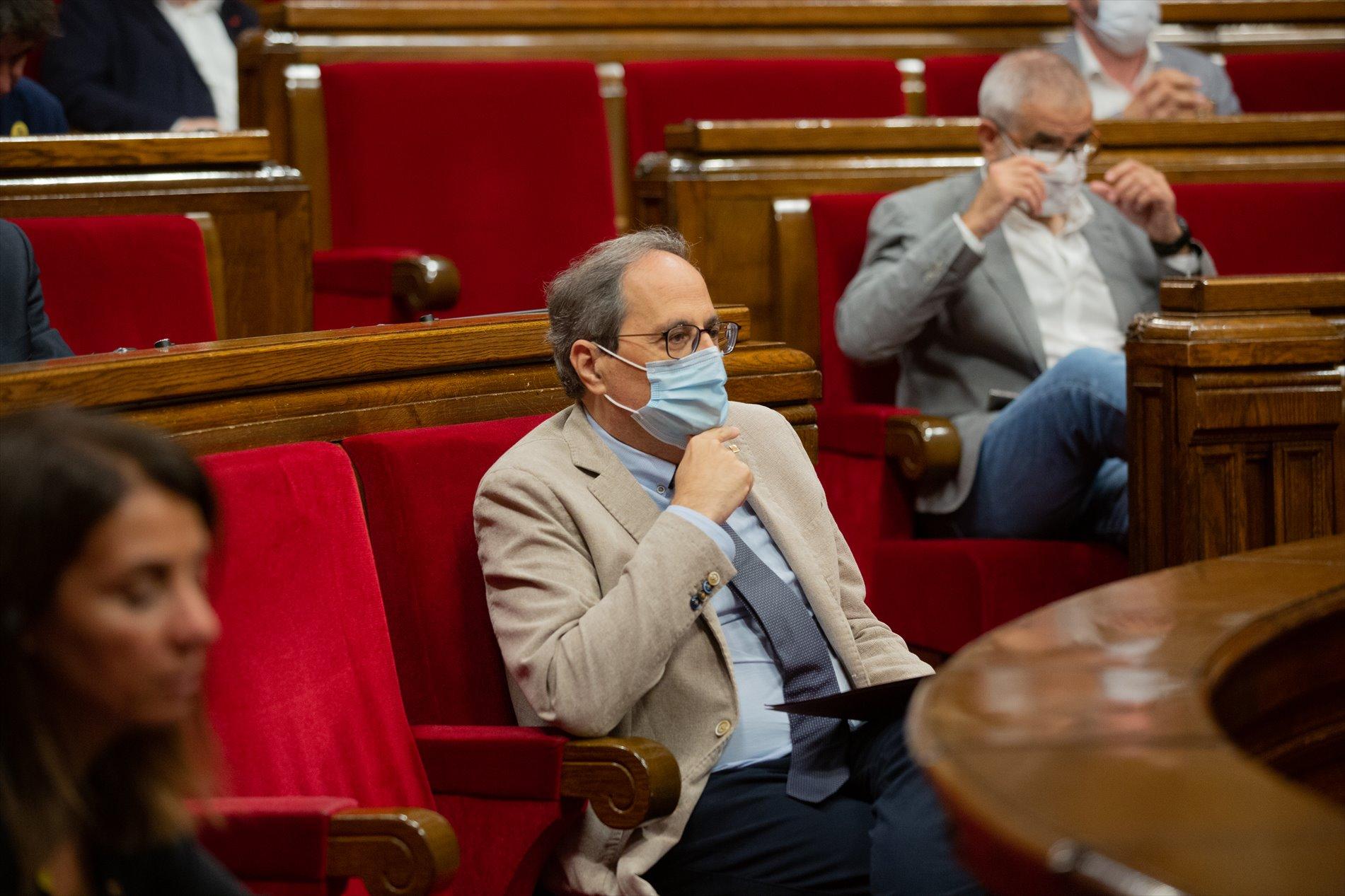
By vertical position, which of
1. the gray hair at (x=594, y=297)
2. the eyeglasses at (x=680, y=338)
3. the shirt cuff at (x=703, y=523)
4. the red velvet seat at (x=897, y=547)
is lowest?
the red velvet seat at (x=897, y=547)

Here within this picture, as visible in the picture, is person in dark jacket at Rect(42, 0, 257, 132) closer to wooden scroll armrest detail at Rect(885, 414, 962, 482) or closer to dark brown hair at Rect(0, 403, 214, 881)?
wooden scroll armrest detail at Rect(885, 414, 962, 482)

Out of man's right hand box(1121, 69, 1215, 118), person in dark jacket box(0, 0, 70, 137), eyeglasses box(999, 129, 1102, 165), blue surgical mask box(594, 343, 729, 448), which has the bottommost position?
blue surgical mask box(594, 343, 729, 448)

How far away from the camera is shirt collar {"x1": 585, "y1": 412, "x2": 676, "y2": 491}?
1.27 meters

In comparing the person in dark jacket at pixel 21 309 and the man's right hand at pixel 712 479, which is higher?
the person in dark jacket at pixel 21 309

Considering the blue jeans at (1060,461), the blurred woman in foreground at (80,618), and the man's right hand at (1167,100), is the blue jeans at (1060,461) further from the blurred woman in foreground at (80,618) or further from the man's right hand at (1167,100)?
the blurred woman in foreground at (80,618)

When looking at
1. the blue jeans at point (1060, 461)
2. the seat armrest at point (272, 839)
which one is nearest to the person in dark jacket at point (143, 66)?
the blue jeans at point (1060, 461)

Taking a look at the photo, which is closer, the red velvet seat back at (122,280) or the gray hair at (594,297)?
the gray hair at (594,297)

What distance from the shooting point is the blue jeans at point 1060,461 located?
180cm

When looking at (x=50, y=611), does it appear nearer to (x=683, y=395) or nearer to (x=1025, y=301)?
(x=683, y=395)

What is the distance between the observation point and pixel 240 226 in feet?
6.26

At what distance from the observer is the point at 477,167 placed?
2281mm

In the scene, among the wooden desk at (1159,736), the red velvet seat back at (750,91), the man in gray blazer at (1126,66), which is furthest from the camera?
the man in gray blazer at (1126,66)

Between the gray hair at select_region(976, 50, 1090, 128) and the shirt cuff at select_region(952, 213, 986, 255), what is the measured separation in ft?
0.62

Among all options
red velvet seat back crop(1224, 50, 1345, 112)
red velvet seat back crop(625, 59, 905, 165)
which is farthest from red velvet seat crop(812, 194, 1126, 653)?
red velvet seat back crop(1224, 50, 1345, 112)
